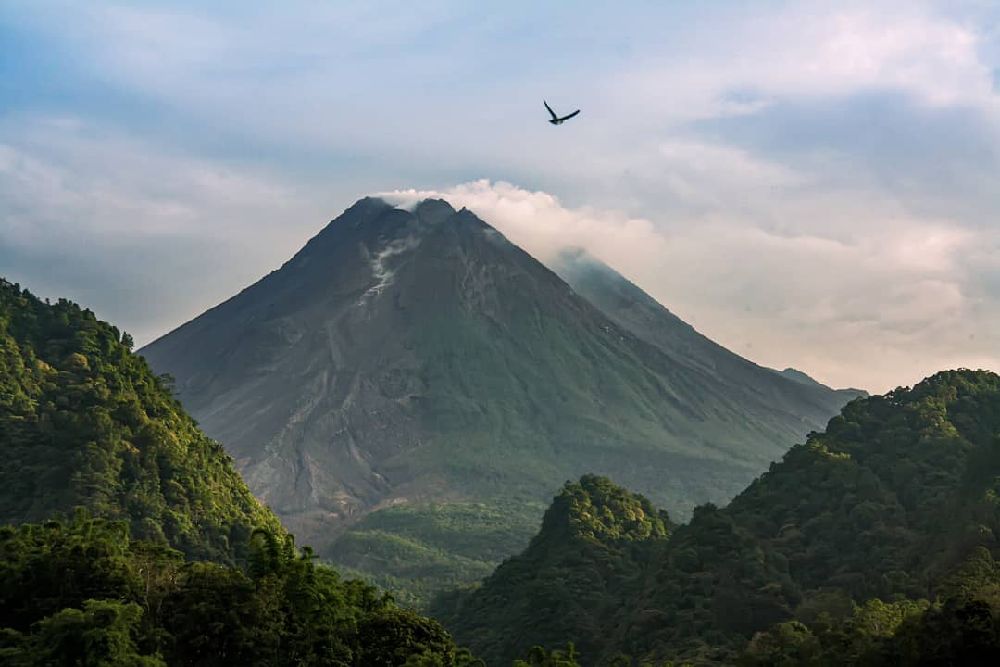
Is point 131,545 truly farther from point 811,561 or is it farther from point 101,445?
point 811,561

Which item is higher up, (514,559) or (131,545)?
(131,545)

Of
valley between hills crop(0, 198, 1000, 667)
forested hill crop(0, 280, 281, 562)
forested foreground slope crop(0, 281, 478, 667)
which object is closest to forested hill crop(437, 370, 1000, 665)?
valley between hills crop(0, 198, 1000, 667)

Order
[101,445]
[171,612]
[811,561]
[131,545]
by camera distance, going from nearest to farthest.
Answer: [171,612]
[131,545]
[811,561]
[101,445]

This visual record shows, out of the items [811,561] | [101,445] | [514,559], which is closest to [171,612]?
[101,445]

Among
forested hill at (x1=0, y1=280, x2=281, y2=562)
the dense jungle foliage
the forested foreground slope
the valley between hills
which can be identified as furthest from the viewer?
forested hill at (x1=0, y1=280, x2=281, y2=562)

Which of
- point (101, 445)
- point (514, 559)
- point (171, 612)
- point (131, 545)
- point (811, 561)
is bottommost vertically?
point (811, 561)

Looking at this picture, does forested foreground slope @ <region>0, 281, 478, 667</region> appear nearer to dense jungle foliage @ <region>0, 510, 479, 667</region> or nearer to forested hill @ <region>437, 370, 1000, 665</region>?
dense jungle foliage @ <region>0, 510, 479, 667</region>

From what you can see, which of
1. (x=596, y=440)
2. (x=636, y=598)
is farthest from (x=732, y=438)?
(x=636, y=598)
